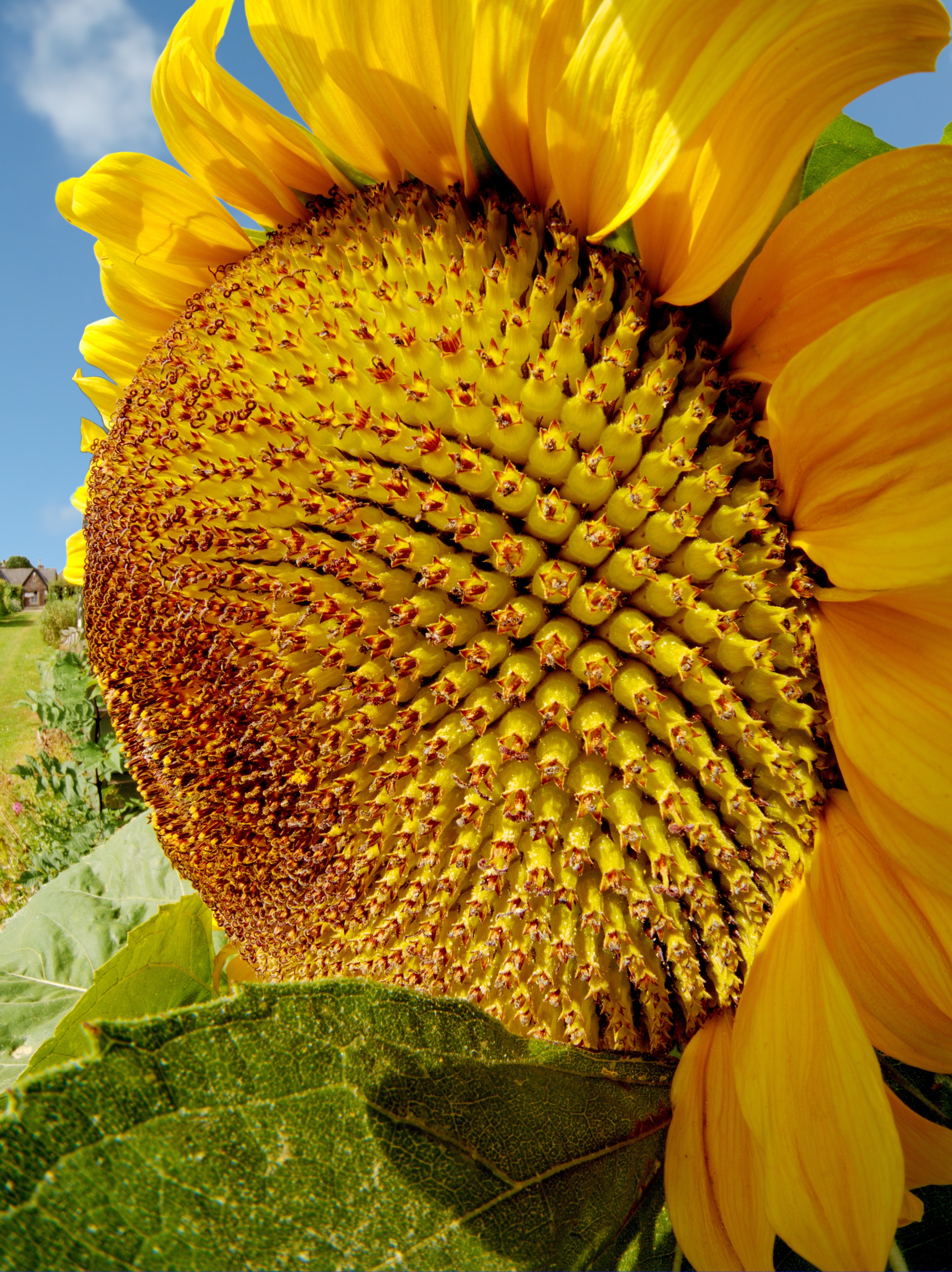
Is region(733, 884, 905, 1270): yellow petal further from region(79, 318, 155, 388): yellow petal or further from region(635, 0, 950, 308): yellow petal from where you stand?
region(79, 318, 155, 388): yellow petal

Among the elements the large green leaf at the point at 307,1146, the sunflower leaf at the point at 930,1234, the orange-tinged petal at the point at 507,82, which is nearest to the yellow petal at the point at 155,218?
the orange-tinged petal at the point at 507,82

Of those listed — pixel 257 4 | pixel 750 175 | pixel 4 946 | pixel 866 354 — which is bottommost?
pixel 4 946

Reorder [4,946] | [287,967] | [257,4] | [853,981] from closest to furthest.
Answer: [853,981], [257,4], [287,967], [4,946]

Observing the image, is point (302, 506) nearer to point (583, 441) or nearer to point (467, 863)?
point (583, 441)

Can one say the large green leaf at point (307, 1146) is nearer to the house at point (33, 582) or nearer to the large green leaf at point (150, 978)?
the large green leaf at point (150, 978)

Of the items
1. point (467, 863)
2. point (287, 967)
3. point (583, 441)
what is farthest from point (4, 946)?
point (583, 441)

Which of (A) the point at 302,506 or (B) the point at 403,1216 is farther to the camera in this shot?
(A) the point at 302,506

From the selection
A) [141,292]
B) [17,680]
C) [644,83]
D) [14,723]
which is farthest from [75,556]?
[17,680]

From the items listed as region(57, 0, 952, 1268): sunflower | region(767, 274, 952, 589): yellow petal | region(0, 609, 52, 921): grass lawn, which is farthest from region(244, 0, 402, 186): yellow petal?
region(0, 609, 52, 921): grass lawn
